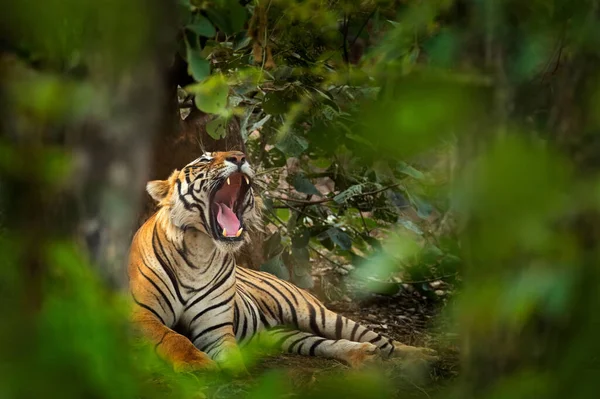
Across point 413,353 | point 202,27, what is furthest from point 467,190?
point 413,353

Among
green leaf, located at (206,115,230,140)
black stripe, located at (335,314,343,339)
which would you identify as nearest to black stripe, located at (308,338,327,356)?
black stripe, located at (335,314,343,339)

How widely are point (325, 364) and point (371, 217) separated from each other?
0.91m

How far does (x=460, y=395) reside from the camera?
0.52 m

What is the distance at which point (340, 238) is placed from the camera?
3.86m

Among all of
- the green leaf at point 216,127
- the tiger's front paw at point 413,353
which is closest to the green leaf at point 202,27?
the green leaf at point 216,127

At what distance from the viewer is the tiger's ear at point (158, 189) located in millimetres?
3342

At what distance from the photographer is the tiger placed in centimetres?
329

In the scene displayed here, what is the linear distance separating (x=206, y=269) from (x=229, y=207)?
32 centimetres

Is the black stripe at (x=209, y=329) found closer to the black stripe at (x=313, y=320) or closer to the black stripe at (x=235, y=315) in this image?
the black stripe at (x=235, y=315)

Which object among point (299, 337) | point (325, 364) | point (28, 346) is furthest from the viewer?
point (299, 337)

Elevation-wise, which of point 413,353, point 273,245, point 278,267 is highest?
point 273,245

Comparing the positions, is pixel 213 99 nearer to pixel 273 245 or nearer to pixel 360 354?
pixel 360 354

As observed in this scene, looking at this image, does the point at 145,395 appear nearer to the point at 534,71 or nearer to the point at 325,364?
the point at 534,71

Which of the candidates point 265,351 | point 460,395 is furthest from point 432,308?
point 460,395
